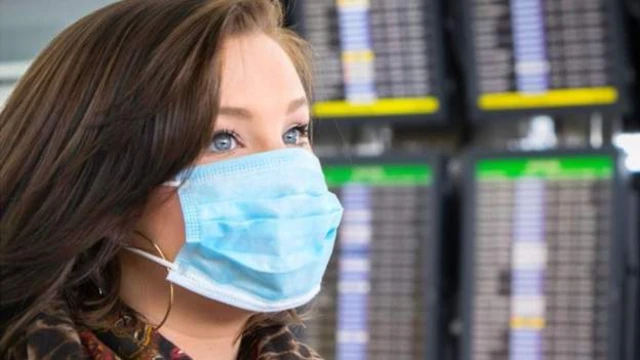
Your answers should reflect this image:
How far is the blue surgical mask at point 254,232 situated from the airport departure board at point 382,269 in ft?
3.57

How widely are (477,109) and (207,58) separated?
1274 mm

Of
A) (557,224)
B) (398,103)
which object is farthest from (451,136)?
(557,224)

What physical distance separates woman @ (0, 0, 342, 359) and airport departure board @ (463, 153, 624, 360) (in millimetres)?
1087

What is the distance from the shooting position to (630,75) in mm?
2354

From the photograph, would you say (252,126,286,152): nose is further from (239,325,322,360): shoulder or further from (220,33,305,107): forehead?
(239,325,322,360): shoulder

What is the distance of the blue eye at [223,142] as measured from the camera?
1285mm

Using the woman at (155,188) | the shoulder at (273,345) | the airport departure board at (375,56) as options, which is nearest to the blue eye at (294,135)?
the woman at (155,188)

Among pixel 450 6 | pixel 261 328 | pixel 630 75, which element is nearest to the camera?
pixel 261 328

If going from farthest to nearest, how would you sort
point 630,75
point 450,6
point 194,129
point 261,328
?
point 450,6
point 630,75
point 261,328
point 194,129

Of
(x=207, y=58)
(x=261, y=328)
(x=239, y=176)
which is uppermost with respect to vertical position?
(x=207, y=58)

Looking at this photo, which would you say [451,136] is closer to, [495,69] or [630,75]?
[495,69]

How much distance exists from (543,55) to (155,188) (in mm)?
1322

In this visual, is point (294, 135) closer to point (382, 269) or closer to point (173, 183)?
point (173, 183)

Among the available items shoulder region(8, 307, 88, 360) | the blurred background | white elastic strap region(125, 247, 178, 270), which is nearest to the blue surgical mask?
white elastic strap region(125, 247, 178, 270)
